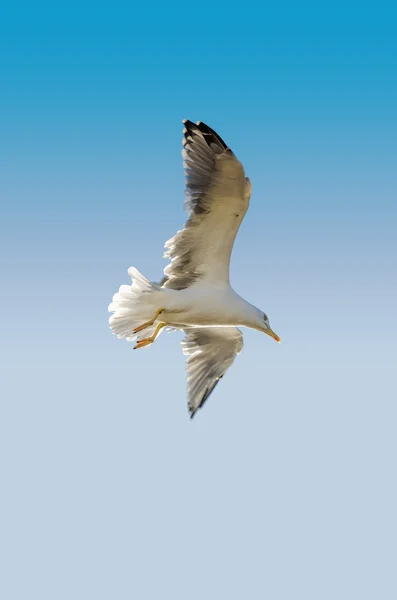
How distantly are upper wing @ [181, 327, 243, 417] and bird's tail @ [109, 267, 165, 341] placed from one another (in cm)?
96

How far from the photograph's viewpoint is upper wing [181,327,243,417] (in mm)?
10836

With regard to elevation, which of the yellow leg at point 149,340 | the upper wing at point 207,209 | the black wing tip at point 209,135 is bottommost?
the yellow leg at point 149,340

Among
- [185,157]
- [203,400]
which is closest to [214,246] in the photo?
[185,157]

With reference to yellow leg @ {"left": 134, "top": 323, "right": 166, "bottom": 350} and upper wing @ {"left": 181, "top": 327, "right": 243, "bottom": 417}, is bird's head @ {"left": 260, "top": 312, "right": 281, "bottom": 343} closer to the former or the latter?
upper wing @ {"left": 181, "top": 327, "right": 243, "bottom": 417}

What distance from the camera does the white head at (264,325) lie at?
34.0 feet

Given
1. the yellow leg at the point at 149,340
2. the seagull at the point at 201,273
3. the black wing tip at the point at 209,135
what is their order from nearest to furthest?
the black wing tip at the point at 209,135
the seagull at the point at 201,273
the yellow leg at the point at 149,340

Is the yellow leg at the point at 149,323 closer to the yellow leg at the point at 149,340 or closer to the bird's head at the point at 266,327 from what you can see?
the yellow leg at the point at 149,340

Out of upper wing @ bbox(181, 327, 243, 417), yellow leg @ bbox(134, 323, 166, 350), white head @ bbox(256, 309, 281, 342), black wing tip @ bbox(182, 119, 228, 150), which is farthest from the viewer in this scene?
upper wing @ bbox(181, 327, 243, 417)

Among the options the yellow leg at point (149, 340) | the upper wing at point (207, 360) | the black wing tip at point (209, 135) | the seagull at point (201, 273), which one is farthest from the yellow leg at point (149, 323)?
the black wing tip at point (209, 135)

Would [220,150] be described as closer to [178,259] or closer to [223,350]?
[178,259]

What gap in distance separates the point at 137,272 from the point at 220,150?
156cm

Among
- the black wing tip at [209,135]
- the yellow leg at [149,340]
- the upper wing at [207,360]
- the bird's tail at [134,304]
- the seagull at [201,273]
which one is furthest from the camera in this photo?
the upper wing at [207,360]

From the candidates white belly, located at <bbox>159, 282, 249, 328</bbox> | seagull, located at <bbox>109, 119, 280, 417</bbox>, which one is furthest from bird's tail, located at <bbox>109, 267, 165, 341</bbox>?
white belly, located at <bbox>159, 282, 249, 328</bbox>

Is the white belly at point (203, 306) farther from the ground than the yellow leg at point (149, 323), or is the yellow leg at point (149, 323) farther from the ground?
the white belly at point (203, 306)
